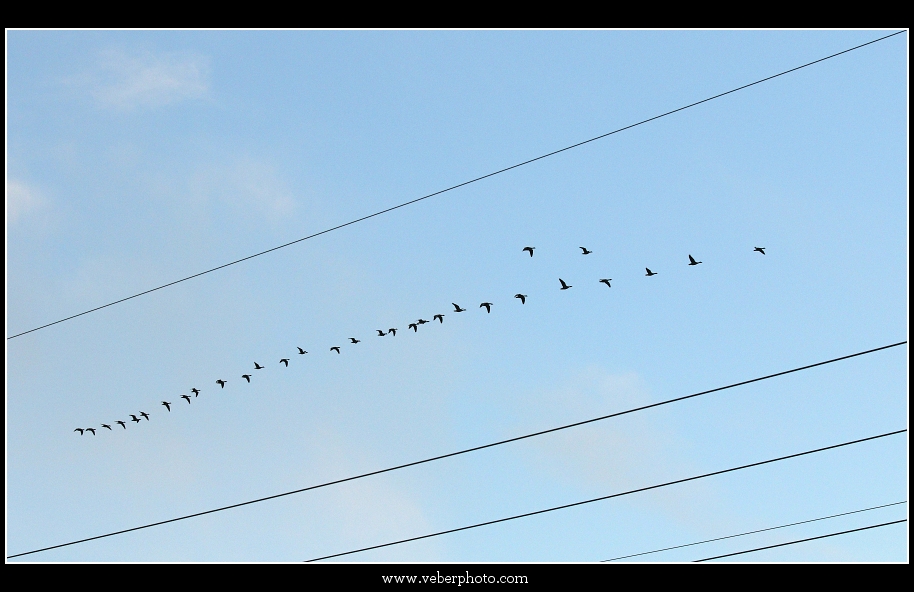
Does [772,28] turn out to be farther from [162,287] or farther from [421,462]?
[162,287]

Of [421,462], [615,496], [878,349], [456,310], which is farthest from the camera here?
[456,310]

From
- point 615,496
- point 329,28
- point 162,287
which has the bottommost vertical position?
point 615,496

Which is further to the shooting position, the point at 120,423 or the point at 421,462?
the point at 120,423

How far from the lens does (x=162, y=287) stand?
3106cm

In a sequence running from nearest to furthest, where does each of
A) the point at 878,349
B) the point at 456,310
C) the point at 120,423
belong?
1. the point at 878,349
2. the point at 456,310
3. the point at 120,423

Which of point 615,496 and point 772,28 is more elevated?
point 772,28
